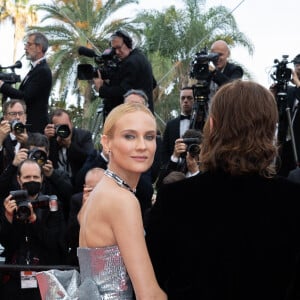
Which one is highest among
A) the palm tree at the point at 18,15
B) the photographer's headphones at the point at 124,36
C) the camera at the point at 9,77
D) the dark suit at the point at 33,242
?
the palm tree at the point at 18,15

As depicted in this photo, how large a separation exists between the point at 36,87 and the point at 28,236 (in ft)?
8.26

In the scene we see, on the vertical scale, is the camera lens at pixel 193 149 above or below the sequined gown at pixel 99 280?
above

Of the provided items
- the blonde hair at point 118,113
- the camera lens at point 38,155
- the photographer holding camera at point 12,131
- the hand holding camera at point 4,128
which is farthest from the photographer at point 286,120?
the blonde hair at point 118,113

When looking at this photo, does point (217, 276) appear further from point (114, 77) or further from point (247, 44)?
point (247, 44)

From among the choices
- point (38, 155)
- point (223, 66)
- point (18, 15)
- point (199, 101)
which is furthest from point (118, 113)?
point (18, 15)

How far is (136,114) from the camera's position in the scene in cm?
285

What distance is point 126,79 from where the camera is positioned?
7.43 meters

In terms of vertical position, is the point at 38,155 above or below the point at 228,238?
below

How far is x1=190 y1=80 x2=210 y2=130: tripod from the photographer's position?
7020mm

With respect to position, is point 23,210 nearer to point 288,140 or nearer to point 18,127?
point 18,127

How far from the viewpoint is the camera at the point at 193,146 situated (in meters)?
6.34

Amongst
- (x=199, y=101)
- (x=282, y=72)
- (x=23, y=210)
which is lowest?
(x=23, y=210)

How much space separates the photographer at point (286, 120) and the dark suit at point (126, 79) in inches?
50.8

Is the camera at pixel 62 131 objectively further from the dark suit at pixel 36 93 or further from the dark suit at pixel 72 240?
the dark suit at pixel 72 240
